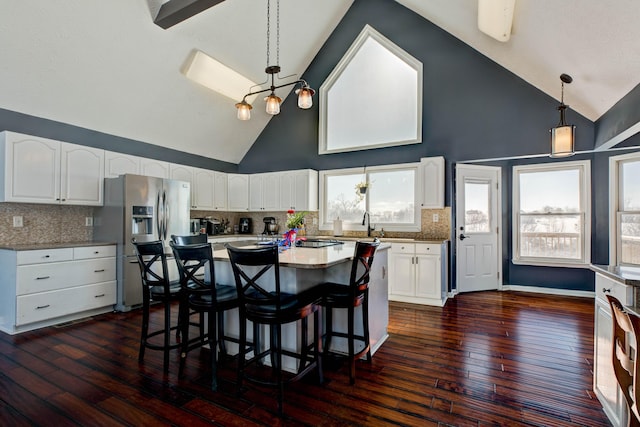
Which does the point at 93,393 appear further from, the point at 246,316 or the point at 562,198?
the point at 562,198

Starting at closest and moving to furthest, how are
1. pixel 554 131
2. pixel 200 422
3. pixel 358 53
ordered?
pixel 200 422, pixel 554 131, pixel 358 53

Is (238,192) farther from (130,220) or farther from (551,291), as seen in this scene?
(551,291)

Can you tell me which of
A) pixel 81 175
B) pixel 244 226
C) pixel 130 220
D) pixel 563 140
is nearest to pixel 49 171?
pixel 81 175

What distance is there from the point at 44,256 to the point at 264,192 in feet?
12.1

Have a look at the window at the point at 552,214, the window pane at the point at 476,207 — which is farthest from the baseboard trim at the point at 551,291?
the window pane at the point at 476,207

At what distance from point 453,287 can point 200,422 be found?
4377 millimetres

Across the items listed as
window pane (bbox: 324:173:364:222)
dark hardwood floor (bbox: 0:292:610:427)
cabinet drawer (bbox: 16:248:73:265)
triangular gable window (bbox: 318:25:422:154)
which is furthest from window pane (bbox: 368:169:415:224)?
cabinet drawer (bbox: 16:248:73:265)

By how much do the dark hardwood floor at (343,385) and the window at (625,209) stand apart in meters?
1.89

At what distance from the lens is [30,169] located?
3.70 meters

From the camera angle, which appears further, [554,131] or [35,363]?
[554,131]

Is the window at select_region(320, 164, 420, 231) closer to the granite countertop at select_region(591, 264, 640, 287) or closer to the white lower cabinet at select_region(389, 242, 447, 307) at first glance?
the white lower cabinet at select_region(389, 242, 447, 307)

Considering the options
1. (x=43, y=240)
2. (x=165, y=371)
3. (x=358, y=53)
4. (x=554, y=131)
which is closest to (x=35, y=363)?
(x=165, y=371)

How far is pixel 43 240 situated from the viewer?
13.4 ft

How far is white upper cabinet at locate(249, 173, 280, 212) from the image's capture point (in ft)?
21.0
